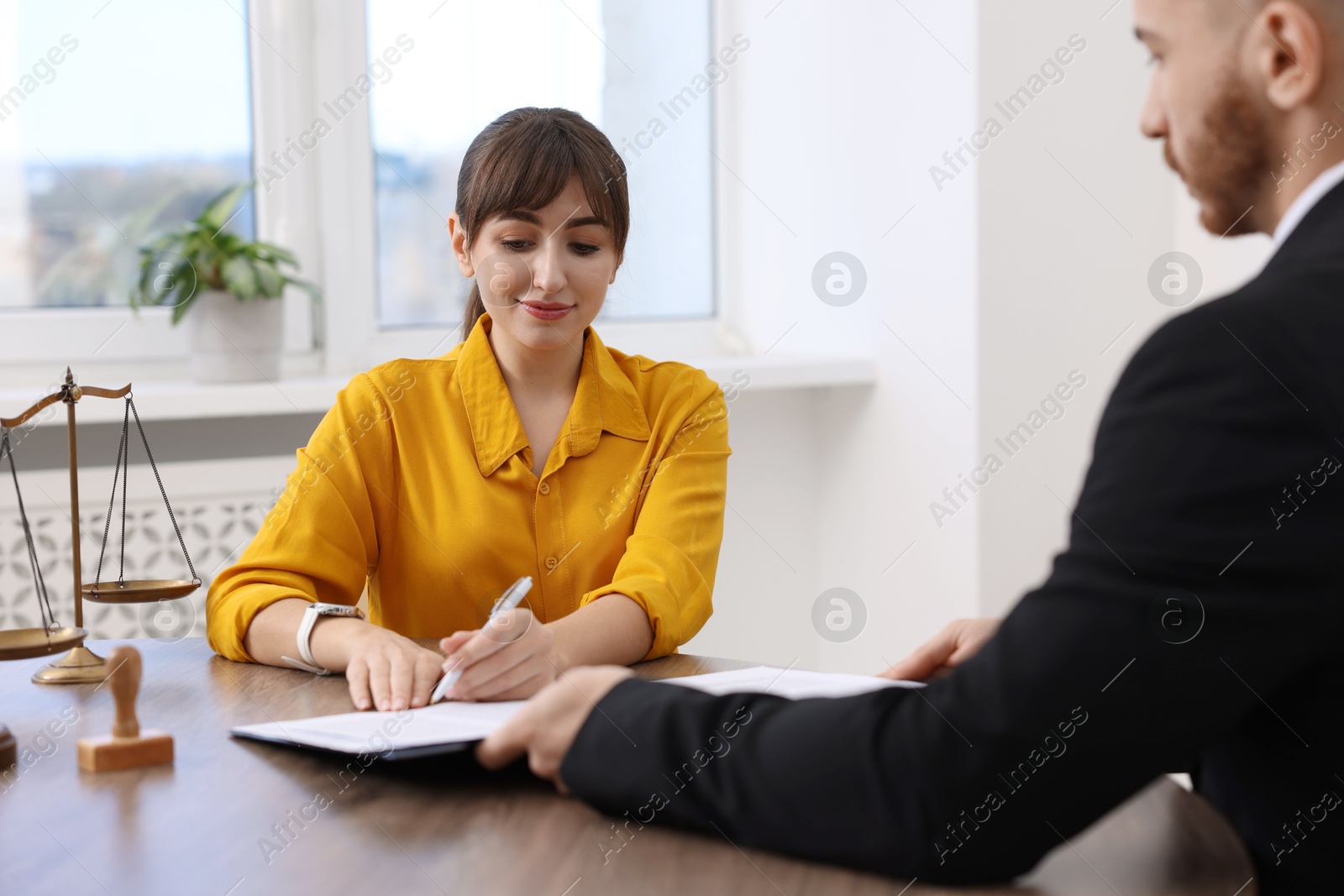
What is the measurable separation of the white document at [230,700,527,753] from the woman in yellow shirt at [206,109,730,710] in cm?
41

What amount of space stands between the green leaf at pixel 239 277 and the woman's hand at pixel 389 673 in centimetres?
144

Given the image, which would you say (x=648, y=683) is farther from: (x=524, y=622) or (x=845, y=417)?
(x=845, y=417)

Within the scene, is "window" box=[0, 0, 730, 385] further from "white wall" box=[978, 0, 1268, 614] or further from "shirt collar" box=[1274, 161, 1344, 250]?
"shirt collar" box=[1274, 161, 1344, 250]

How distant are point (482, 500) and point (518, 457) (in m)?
0.07

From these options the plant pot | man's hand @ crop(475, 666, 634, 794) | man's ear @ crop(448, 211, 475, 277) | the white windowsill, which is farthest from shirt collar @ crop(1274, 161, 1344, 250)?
the plant pot

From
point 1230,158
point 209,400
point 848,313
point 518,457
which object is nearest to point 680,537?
point 518,457

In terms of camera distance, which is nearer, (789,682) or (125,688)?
(125,688)

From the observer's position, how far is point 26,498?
7.94 ft

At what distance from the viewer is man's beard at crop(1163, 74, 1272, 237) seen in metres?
0.80

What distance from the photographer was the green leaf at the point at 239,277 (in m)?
2.51

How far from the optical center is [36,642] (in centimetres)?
114

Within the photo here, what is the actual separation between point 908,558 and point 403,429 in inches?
62.8

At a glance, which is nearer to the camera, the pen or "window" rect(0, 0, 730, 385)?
the pen

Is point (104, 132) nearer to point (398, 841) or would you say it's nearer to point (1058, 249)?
point (1058, 249)
